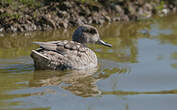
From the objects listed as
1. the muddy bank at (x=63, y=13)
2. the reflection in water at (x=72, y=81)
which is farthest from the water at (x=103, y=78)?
the muddy bank at (x=63, y=13)

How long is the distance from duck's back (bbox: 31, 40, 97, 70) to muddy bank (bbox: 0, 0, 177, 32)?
323 cm

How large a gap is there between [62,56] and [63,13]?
13.5 feet

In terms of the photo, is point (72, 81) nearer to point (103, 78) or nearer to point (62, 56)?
point (103, 78)

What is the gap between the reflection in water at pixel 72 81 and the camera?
7.67 metres

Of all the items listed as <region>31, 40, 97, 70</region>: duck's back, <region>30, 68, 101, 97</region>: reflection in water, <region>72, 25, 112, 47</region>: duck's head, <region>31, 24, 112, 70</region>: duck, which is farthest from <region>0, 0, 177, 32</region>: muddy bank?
<region>30, 68, 101, 97</region>: reflection in water

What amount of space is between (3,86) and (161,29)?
702 centimetres

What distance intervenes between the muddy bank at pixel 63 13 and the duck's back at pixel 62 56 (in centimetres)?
323

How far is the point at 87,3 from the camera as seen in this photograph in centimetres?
1373

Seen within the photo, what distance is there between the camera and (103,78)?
8.50 meters

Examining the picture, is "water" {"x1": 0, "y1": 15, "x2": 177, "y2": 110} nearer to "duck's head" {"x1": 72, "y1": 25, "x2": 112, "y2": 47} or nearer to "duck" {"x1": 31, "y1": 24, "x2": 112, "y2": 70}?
"duck" {"x1": 31, "y1": 24, "x2": 112, "y2": 70}

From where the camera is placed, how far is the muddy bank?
12.2m

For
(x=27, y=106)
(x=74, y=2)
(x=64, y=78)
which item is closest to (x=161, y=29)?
(x=74, y=2)

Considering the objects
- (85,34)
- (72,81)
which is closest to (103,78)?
(72,81)

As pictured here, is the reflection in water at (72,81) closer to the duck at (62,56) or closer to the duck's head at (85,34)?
the duck at (62,56)
